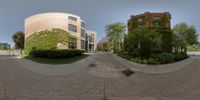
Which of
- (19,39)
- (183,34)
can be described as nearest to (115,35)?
(183,34)

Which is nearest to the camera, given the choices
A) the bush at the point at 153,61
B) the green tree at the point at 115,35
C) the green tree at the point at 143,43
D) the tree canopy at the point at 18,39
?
the tree canopy at the point at 18,39

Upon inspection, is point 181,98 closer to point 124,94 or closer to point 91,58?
point 124,94

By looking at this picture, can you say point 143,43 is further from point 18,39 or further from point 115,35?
point 18,39

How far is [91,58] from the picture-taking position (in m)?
19.1

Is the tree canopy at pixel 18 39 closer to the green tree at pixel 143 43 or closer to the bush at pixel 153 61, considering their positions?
the green tree at pixel 143 43

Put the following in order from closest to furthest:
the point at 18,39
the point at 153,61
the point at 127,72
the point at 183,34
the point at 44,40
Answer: the point at 18,39 < the point at 44,40 < the point at 183,34 < the point at 127,72 < the point at 153,61

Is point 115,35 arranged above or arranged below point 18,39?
above

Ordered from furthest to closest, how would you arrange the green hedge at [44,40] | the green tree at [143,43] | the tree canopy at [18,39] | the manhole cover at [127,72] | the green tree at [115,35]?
the green tree at [143,43]
the manhole cover at [127,72]
the green tree at [115,35]
the green hedge at [44,40]
the tree canopy at [18,39]

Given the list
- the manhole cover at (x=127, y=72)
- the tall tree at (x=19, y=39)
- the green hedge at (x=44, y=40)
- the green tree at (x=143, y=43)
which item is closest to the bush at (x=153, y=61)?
the green tree at (x=143, y=43)

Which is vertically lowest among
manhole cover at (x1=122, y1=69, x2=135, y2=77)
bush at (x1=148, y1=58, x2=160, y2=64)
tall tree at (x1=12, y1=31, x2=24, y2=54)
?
manhole cover at (x1=122, y1=69, x2=135, y2=77)

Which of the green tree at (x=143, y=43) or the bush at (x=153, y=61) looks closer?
the green tree at (x=143, y=43)

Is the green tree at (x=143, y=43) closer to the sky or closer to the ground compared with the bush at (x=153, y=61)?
closer to the sky

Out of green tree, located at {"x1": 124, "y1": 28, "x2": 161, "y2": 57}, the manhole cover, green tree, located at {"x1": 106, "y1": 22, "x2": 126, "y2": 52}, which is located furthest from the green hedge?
green tree, located at {"x1": 124, "y1": 28, "x2": 161, "y2": 57}

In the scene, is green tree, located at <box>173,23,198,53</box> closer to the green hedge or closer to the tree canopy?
the green hedge
